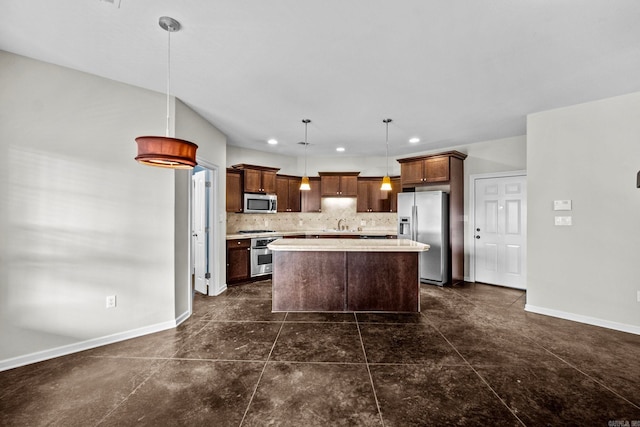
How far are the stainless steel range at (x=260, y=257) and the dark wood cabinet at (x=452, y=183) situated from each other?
10.7 feet

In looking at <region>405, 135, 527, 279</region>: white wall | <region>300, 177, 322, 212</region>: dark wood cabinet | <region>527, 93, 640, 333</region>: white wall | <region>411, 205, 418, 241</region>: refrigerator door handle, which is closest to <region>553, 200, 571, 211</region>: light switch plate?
<region>527, 93, 640, 333</region>: white wall

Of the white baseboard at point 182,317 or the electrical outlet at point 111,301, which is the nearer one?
the electrical outlet at point 111,301

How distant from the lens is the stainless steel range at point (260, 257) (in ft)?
16.8

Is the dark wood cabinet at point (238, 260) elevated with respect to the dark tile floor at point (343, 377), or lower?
elevated

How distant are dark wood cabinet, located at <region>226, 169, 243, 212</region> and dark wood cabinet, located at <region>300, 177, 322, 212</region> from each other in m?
1.51

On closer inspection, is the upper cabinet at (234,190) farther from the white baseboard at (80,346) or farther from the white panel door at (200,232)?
the white baseboard at (80,346)

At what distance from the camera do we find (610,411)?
177cm

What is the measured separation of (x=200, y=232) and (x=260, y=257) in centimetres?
126

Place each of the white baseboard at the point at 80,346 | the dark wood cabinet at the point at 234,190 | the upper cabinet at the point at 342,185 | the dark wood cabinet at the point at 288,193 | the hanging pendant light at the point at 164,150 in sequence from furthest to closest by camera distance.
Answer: the upper cabinet at the point at 342,185 < the dark wood cabinet at the point at 288,193 < the dark wood cabinet at the point at 234,190 < the white baseboard at the point at 80,346 < the hanging pendant light at the point at 164,150

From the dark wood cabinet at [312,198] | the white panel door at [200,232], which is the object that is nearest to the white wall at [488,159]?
the dark wood cabinet at [312,198]

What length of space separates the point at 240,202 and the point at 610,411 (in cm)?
511

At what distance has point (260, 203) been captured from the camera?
5430 mm

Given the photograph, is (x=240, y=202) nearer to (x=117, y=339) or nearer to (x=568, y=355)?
(x=117, y=339)

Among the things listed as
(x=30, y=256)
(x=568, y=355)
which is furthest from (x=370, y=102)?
(x=30, y=256)
